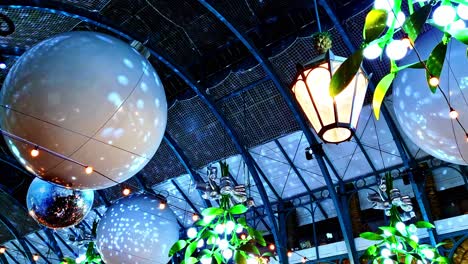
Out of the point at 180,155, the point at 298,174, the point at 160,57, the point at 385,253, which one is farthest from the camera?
the point at 180,155

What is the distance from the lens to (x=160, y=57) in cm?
906

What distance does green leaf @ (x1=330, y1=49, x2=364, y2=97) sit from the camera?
1.22 metres

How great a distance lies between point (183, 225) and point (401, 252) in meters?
10.9

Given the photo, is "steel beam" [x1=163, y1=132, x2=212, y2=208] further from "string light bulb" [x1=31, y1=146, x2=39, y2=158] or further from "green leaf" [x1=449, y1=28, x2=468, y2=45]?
"green leaf" [x1=449, y1=28, x2=468, y2=45]

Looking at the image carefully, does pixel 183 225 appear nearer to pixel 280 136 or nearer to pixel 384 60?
pixel 280 136

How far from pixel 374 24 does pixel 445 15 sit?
21 centimetres

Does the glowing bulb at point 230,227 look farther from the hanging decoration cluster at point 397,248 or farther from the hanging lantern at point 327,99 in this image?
the hanging lantern at point 327,99

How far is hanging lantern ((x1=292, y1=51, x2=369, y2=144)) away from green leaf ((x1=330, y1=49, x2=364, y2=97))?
69cm

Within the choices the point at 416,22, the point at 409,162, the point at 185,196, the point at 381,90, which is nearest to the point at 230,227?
the point at 381,90

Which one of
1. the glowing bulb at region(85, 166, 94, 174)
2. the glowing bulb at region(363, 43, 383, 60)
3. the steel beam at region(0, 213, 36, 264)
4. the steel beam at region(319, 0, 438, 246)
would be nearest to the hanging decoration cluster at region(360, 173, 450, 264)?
the glowing bulb at region(85, 166, 94, 174)

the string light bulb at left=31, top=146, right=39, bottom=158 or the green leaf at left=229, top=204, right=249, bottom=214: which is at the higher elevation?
the green leaf at left=229, top=204, right=249, bottom=214

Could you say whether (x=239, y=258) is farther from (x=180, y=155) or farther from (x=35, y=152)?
(x=180, y=155)

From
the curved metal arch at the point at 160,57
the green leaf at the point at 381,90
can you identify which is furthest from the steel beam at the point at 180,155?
the green leaf at the point at 381,90

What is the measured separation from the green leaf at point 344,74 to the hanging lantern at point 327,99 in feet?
2.28
